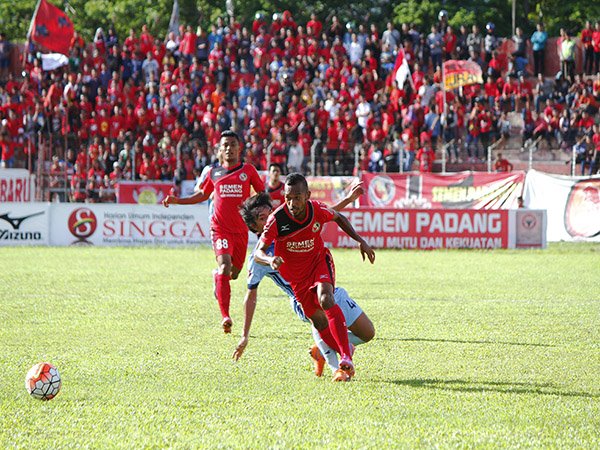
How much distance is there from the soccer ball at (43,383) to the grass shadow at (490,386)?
2367 mm

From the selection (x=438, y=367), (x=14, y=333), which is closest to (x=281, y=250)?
(x=438, y=367)

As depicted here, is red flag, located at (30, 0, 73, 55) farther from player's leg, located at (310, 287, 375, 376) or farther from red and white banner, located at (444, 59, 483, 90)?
player's leg, located at (310, 287, 375, 376)

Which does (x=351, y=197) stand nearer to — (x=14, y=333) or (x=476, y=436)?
(x=476, y=436)

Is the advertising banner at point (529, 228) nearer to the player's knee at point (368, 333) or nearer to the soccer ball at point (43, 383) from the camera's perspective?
the player's knee at point (368, 333)

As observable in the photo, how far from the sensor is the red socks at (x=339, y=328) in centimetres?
740

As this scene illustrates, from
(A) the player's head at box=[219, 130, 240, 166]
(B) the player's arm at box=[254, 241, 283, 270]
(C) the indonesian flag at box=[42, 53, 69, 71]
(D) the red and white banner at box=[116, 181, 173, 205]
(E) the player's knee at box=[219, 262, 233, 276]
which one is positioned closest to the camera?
(B) the player's arm at box=[254, 241, 283, 270]

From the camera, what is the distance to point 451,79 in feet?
97.5

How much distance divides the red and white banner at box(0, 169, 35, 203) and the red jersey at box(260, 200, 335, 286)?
24.1 metres

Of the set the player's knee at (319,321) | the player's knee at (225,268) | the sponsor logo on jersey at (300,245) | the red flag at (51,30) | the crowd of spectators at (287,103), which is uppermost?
the red flag at (51,30)

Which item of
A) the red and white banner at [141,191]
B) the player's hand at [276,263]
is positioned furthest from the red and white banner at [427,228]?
the player's hand at [276,263]

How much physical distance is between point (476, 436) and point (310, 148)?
24.2 meters

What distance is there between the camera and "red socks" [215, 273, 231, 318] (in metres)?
10.2

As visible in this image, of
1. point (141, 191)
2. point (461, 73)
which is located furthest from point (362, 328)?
point (461, 73)

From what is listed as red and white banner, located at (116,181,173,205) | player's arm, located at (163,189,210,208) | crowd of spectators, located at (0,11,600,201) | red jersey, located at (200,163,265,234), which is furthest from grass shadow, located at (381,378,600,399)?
red and white banner, located at (116,181,173,205)
